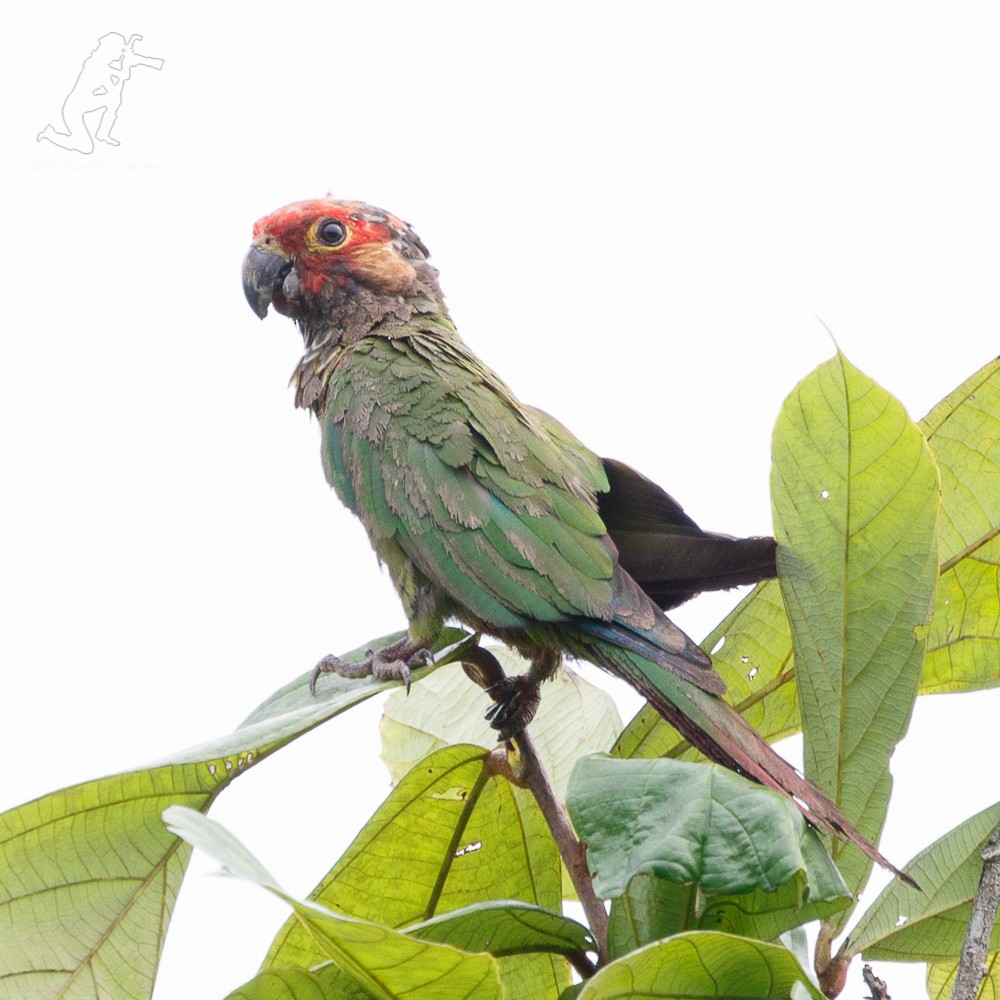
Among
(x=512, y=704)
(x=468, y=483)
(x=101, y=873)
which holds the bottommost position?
(x=101, y=873)

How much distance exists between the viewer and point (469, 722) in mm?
2061

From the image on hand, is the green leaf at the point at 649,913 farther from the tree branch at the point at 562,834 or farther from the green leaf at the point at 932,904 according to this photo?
the green leaf at the point at 932,904

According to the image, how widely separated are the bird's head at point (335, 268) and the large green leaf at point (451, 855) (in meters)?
1.25

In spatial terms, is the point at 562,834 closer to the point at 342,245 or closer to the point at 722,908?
the point at 722,908

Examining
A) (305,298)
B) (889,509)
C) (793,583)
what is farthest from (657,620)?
(305,298)

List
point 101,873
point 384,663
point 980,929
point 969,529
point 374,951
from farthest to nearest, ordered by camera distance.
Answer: point 384,663
point 969,529
point 101,873
point 980,929
point 374,951

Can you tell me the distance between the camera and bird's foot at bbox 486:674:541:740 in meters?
1.83

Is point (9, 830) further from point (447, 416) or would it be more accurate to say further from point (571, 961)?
point (447, 416)

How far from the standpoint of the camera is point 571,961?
1551mm

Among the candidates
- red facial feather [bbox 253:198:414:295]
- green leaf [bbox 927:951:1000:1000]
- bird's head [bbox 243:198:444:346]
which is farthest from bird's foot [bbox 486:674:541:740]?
red facial feather [bbox 253:198:414:295]

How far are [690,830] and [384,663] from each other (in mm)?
798

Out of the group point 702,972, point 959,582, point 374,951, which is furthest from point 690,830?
point 959,582

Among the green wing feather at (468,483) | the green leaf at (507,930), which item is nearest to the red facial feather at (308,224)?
the green wing feather at (468,483)

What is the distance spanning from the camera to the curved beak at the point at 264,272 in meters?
2.84
